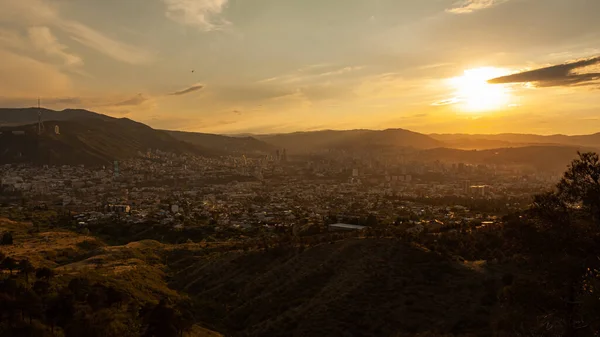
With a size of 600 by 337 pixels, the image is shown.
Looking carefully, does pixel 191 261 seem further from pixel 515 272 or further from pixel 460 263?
pixel 515 272

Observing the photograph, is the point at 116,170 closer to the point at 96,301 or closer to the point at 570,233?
the point at 96,301

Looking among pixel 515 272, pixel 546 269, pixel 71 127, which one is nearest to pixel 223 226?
pixel 515 272

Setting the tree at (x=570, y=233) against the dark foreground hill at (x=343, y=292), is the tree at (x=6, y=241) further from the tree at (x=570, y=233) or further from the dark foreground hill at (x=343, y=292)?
the tree at (x=570, y=233)

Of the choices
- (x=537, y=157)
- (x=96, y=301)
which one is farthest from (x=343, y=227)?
(x=537, y=157)

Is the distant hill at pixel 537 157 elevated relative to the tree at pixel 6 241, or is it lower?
elevated

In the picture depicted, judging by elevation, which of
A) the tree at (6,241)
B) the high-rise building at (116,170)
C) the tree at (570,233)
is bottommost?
the tree at (6,241)

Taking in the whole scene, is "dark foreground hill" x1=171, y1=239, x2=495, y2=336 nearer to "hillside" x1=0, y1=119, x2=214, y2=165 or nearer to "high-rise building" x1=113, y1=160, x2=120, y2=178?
"high-rise building" x1=113, y1=160, x2=120, y2=178

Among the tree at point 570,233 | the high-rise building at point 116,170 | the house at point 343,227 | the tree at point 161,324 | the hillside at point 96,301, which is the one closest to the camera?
the tree at point 570,233

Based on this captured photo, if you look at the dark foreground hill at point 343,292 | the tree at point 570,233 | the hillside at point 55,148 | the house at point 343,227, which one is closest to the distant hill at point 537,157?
the house at point 343,227
